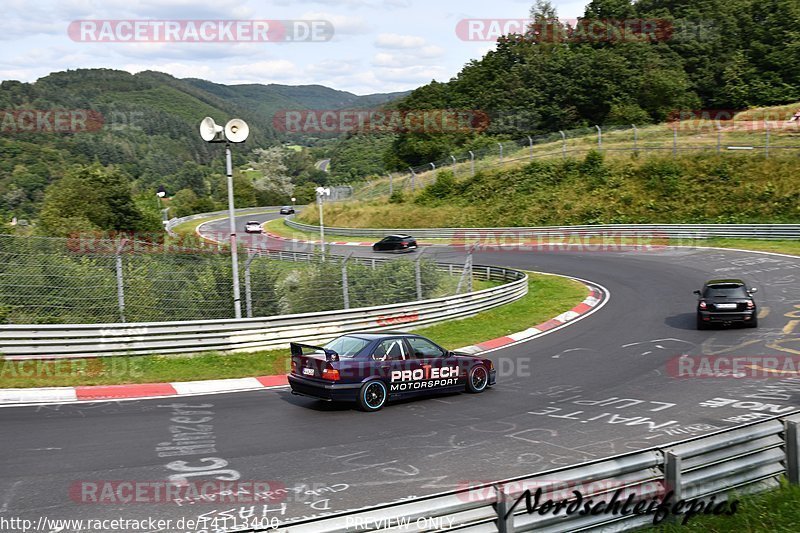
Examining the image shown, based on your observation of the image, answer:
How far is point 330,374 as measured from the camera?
12688 millimetres

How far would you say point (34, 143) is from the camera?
9569 centimetres

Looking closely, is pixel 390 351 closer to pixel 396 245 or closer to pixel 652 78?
pixel 396 245

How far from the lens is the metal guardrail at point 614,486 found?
203 inches

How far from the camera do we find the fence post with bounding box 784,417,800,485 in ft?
24.2

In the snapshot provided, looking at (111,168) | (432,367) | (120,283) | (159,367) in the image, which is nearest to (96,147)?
(111,168)

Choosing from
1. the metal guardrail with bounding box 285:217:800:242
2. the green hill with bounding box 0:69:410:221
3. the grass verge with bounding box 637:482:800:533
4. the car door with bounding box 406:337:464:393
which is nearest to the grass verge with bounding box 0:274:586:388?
the car door with bounding box 406:337:464:393

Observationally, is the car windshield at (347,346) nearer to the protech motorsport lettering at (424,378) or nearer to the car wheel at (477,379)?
the protech motorsport lettering at (424,378)

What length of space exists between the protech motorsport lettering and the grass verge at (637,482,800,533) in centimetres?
731

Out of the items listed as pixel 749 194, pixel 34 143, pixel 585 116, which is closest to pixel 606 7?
pixel 585 116

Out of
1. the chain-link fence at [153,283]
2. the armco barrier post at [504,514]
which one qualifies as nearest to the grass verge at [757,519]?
the armco barrier post at [504,514]

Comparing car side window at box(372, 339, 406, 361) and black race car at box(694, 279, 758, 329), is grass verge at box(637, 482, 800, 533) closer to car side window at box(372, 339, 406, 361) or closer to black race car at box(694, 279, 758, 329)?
car side window at box(372, 339, 406, 361)

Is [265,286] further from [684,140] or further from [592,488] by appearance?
[684,140]

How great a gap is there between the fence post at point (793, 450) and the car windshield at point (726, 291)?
14.5 meters

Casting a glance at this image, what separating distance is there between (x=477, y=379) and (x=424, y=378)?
1.44 m
